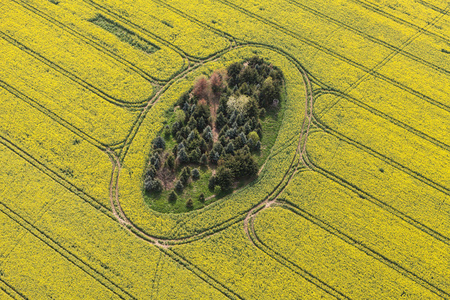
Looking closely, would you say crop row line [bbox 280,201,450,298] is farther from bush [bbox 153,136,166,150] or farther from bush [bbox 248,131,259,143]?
bush [bbox 153,136,166,150]

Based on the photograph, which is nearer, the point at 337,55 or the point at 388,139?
the point at 388,139

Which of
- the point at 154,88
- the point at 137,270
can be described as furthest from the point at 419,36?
the point at 137,270

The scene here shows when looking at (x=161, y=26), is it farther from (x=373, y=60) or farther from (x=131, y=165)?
(x=373, y=60)

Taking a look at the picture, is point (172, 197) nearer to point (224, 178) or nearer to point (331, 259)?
point (224, 178)

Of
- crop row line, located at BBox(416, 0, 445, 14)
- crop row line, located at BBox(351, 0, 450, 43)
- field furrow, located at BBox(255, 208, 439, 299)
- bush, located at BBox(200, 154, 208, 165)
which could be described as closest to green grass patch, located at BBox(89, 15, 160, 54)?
bush, located at BBox(200, 154, 208, 165)

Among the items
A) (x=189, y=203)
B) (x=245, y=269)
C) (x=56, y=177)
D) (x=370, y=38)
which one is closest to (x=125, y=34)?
(x=56, y=177)

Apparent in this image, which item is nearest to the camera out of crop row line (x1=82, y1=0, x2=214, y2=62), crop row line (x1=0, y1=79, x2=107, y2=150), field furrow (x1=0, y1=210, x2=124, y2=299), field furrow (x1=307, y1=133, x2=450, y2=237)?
field furrow (x1=0, y1=210, x2=124, y2=299)
